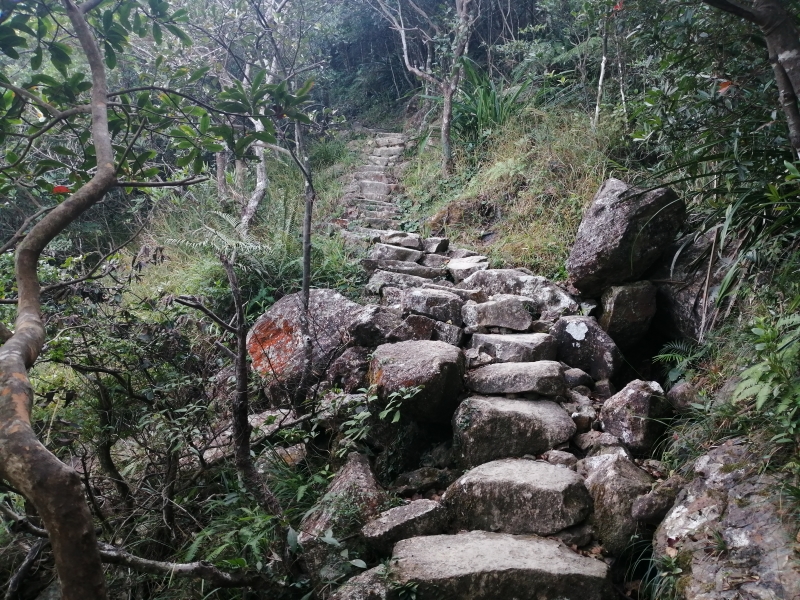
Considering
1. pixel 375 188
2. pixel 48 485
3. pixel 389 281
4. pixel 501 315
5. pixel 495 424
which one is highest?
pixel 375 188

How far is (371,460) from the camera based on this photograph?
10.2 ft

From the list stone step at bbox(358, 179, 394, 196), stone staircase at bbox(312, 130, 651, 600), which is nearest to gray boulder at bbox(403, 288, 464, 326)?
stone staircase at bbox(312, 130, 651, 600)

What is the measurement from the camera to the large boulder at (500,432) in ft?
9.70

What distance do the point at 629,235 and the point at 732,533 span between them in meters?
2.19

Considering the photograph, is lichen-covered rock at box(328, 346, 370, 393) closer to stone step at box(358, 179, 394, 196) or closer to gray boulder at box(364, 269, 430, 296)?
gray boulder at box(364, 269, 430, 296)

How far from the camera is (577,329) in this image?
3775 millimetres

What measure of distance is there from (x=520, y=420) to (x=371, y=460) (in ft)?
2.82

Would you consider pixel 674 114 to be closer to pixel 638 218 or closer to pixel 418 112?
pixel 638 218

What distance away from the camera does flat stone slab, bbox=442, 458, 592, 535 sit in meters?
2.49

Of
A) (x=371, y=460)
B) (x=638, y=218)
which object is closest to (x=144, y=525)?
(x=371, y=460)

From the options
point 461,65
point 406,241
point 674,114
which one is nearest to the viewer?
point 674,114

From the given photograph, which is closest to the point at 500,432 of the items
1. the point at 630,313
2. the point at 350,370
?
the point at 350,370

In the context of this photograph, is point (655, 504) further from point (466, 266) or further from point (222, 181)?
point (222, 181)

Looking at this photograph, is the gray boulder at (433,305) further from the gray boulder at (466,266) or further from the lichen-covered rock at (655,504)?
the lichen-covered rock at (655,504)
